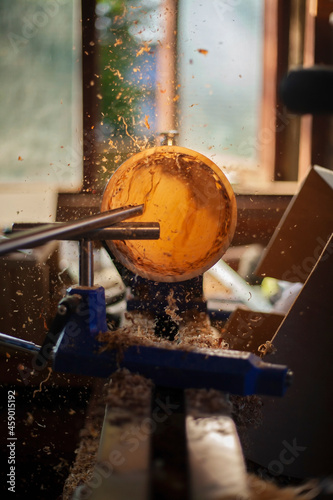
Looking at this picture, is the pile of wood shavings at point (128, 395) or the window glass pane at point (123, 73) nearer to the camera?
the pile of wood shavings at point (128, 395)

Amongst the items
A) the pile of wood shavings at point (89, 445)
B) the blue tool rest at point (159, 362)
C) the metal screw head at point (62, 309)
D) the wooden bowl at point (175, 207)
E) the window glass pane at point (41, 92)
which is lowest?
the pile of wood shavings at point (89, 445)

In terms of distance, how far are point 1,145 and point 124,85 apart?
1.09m

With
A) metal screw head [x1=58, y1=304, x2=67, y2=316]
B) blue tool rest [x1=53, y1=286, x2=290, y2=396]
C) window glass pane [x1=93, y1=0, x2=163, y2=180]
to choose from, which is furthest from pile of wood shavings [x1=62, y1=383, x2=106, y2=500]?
window glass pane [x1=93, y1=0, x2=163, y2=180]

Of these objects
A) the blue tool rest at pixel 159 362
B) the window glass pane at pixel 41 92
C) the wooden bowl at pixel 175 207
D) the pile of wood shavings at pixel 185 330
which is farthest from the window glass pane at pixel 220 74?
the blue tool rest at pixel 159 362

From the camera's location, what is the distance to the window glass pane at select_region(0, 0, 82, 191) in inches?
128

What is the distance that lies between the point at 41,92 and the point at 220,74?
4.68 ft

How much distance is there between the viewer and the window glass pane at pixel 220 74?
3123 millimetres

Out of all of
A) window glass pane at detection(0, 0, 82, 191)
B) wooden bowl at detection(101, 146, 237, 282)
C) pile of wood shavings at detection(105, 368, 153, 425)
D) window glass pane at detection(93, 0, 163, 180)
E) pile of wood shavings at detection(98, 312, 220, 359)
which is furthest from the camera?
window glass pane at detection(0, 0, 82, 191)

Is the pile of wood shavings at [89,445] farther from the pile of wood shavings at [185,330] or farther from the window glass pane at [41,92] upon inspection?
the window glass pane at [41,92]

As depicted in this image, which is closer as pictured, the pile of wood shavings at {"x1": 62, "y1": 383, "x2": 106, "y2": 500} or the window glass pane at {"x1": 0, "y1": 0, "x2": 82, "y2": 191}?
the pile of wood shavings at {"x1": 62, "y1": 383, "x2": 106, "y2": 500}

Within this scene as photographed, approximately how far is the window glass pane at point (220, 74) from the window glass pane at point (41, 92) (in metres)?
0.86

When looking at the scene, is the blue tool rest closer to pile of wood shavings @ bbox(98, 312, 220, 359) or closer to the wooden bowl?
pile of wood shavings @ bbox(98, 312, 220, 359)

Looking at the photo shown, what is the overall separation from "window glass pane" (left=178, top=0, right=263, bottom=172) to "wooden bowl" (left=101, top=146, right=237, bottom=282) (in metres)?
1.18

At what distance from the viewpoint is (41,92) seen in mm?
3359
